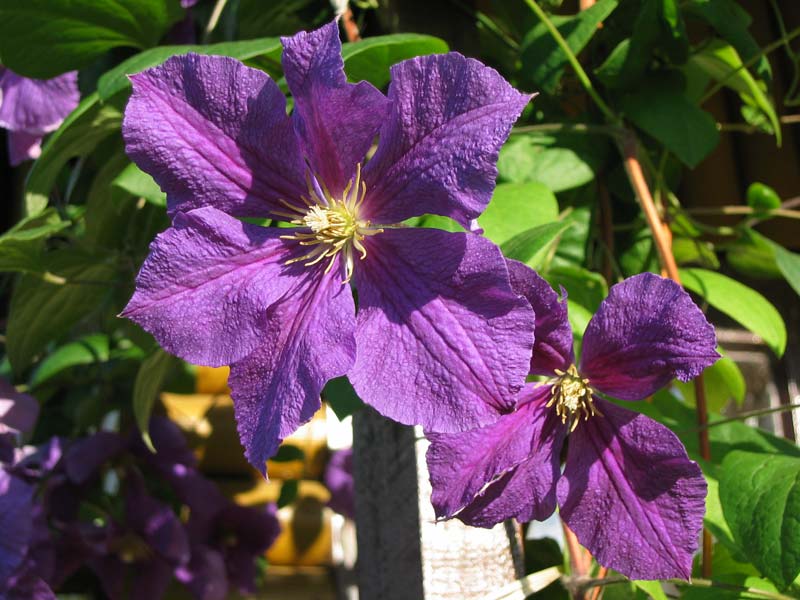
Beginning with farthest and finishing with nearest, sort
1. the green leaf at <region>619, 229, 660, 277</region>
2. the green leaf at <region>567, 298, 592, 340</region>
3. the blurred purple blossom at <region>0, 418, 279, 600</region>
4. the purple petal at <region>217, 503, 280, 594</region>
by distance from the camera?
the purple petal at <region>217, 503, 280, 594</region>
the blurred purple blossom at <region>0, 418, 279, 600</region>
the green leaf at <region>619, 229, 660, 277</region>
the green leaf at <region>567, 298, 592, 340</region>

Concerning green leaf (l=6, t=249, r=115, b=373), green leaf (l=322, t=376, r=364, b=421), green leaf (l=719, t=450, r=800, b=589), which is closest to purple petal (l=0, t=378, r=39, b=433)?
green leaf (l=6, t=249, r=115, b=373)


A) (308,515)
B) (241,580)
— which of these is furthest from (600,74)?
(308,515)

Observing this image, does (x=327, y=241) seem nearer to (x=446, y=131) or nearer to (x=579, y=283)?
(x=446, y=131)

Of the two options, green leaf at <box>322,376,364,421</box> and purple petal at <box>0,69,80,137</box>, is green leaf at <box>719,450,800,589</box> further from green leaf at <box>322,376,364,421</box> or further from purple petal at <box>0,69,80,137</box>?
purple petal at <box>0,69,80,137</box>

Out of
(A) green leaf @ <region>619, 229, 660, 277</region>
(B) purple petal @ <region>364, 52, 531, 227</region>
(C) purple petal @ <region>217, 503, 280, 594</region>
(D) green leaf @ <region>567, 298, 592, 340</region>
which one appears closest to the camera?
(B) purple petal @ <region>364, 52, 531, 227</region>

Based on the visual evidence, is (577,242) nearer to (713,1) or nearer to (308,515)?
(713,1)

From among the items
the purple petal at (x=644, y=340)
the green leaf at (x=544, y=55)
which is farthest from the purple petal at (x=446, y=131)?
the green leaf at (x=544, y=55)

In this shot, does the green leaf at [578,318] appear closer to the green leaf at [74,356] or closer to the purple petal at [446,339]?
the purple petal at [446,339]
